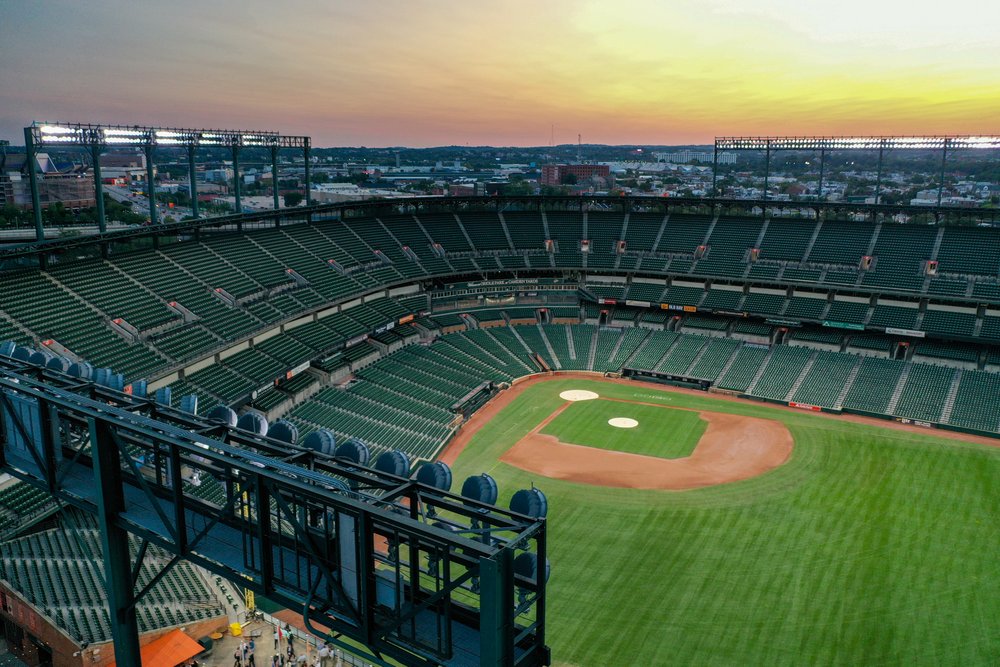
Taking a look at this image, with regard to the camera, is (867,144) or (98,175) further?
(867,144)

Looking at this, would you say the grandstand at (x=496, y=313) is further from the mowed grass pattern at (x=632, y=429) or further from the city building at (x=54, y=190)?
the city building at (x=54, y=190)

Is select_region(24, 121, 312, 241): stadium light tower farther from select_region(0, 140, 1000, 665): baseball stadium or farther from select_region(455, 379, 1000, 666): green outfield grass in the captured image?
select_region(455, 379, 1000, 666): green outfield grass

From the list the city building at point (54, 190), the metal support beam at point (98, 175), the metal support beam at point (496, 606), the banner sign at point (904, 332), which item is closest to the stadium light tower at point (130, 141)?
the metal support beam at point (98, 175)

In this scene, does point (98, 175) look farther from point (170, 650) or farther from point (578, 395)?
point (578, 395)

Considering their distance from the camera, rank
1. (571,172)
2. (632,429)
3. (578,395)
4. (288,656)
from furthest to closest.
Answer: (571,172) < (578,395) < (632,429) < (288,656)

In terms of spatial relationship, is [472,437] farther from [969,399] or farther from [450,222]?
[969,399]

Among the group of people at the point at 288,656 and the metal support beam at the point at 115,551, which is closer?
the metal support beam at the point at 115,551

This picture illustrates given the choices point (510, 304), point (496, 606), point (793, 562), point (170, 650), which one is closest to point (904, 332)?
point (793, 562)
